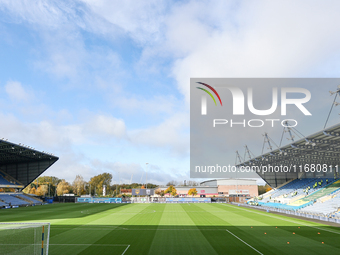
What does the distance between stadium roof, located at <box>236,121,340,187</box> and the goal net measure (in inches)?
1232

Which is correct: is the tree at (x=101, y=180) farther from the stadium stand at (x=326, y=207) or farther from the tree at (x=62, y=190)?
the stadium stand at (x=326, y=207)

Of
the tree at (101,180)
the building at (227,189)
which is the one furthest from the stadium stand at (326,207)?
the tree at (101,180)

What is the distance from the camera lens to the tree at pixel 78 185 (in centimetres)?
14389

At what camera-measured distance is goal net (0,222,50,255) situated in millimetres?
14609

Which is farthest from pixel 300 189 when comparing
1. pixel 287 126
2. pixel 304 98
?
pixel 304 98

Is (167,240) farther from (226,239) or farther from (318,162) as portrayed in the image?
(318,162)

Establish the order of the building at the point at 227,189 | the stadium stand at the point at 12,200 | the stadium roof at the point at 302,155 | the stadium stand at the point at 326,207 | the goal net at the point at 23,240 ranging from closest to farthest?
the goal net at the point at 23,240 < the stadium stand at the point at 326,207 < the stadium roof at the point at 302,155 < the stadium stand at the point at 12,200 < the building at the point at 227,189

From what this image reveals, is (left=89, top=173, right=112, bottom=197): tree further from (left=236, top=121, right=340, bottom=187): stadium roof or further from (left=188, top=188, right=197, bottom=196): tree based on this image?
(left=236, top=121, right=340, bottom=187): stadium roof

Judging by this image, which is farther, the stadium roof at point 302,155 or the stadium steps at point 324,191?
the stadium steps at point 324,191

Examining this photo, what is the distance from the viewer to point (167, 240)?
19016 millimetres

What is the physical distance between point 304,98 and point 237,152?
4881 centimetres

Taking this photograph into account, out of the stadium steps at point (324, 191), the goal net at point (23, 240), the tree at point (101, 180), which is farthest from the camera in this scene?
the tree at point (101, 180)

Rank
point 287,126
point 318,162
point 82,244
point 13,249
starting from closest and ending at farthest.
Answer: point 13,249, point 82,244, point 287,126, point 318,162

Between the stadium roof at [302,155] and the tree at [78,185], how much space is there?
107 m
